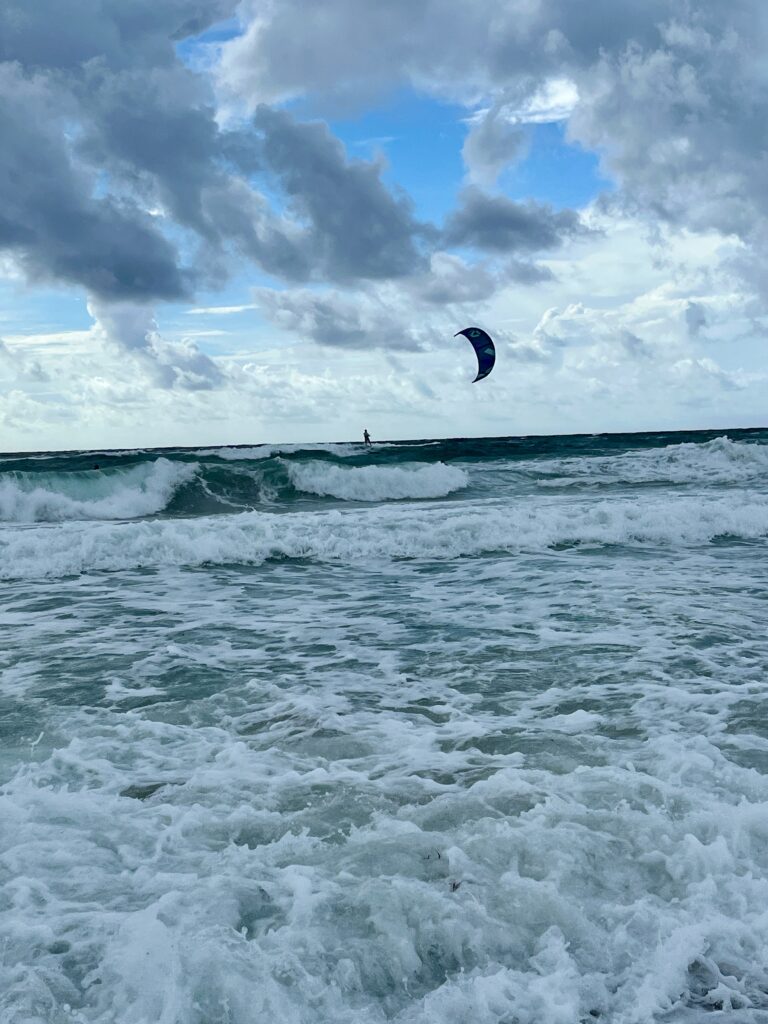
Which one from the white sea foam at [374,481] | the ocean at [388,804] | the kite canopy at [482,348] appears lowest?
the ocean at [388,804]

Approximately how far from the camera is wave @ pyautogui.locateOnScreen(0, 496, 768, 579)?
13430 mm

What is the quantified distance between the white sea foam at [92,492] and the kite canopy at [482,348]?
1177 centimetres

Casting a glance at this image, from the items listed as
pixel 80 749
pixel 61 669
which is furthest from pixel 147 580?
pixel 80 749

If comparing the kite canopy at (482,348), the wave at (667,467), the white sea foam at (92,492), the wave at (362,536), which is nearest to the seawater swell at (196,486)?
the white sea foam at (92,492)

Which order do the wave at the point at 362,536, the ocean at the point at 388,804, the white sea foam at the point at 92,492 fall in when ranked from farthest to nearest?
the white sea foam at the point at 92,492, the wave at the point at 362,536, the ocean at the point at 388,804

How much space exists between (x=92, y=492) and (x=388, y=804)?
2431 cm

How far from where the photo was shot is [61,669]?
22.8ft

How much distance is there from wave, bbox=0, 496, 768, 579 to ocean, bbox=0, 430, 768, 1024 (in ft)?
8.68

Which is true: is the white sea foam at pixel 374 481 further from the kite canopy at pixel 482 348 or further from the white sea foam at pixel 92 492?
the kite canopy at pixel 482 348

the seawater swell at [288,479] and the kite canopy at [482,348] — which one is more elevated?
the kite canopy at [482,348]

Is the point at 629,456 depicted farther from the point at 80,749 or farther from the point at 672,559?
the point at 80,749

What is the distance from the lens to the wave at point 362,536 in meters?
13.4

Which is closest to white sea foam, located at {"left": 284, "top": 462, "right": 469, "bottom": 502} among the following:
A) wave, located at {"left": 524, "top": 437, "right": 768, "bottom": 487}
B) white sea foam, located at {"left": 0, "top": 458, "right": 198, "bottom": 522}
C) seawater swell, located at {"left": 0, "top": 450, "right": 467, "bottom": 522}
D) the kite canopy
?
seawater swell, located at {"left": 0, "top": 450, "right": 467, "bottom": 522}

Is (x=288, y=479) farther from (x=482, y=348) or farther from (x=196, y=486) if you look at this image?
(x=482, y=348)
